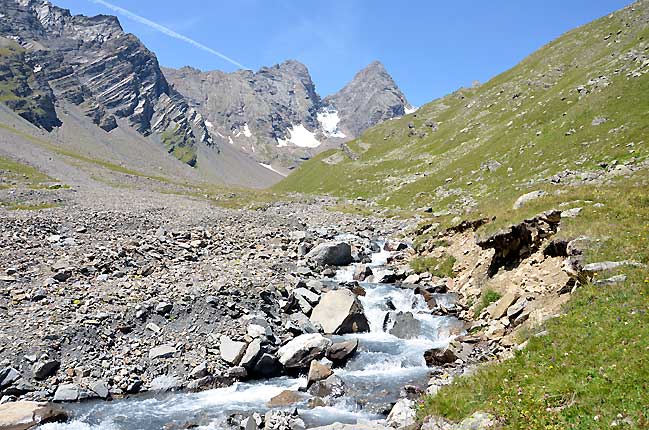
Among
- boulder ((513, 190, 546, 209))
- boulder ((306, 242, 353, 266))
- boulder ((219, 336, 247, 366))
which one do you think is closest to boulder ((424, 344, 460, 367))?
boulder ((219, 336, 247, 366))

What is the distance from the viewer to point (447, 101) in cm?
15950

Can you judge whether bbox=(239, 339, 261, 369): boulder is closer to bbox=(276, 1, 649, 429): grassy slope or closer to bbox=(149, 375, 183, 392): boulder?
bbox=(149, 375, 183, 392): boulder

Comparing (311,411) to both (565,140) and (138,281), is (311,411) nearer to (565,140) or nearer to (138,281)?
(138,281)

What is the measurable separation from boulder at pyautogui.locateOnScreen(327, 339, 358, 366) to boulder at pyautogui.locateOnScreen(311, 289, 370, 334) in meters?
2.63

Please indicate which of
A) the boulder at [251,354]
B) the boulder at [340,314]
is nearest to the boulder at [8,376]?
the boulder at [251,354]

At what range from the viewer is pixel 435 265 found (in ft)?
112

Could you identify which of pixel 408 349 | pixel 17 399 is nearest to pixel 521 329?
pixel 408 349

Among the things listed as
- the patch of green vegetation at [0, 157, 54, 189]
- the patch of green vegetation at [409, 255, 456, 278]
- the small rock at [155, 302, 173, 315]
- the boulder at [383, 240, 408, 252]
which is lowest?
the small rock at [155, 302, 173, 315]

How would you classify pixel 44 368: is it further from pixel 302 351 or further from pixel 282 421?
pixel 302 351

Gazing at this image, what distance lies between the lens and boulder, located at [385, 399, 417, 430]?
13.8 m

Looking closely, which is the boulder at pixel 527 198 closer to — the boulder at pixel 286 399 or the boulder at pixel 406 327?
the boulder at pixel 406 327

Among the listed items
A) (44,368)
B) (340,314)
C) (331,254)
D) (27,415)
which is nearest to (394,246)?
(331,254)

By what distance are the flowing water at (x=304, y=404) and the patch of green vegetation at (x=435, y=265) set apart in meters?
7.65

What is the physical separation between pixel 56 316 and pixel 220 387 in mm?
9167
